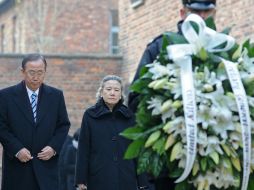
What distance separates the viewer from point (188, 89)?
4988mm

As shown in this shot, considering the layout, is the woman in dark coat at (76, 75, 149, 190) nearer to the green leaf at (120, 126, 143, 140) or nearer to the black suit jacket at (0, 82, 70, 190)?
the black suit jacket at (0, 82, 70, 190)

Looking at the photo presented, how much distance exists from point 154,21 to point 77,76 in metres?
2.64

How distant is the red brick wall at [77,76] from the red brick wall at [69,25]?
40.5 feet

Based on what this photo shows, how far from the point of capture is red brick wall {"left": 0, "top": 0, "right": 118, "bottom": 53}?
32.4 m

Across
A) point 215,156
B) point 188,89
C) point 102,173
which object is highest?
point 188,89

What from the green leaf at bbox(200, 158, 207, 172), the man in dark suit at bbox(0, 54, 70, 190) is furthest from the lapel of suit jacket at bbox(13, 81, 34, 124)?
the green leaf at bbox(200, 158, 207, 172)

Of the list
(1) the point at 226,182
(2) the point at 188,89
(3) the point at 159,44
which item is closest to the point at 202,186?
(1) the point at 226,182

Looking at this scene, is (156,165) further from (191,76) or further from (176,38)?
(176,38)

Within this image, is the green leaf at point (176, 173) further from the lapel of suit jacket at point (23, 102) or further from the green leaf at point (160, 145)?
the lapel of suit jacket at point (23, 102)

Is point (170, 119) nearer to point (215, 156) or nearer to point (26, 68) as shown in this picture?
point (215, 156)

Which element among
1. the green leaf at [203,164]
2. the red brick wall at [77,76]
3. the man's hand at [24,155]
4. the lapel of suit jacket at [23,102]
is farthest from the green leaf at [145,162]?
the red brick wall at [77,76]

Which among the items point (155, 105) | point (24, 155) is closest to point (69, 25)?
point (24, 155)

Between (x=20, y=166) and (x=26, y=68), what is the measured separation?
97cm

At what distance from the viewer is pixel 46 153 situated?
8.76 metres
